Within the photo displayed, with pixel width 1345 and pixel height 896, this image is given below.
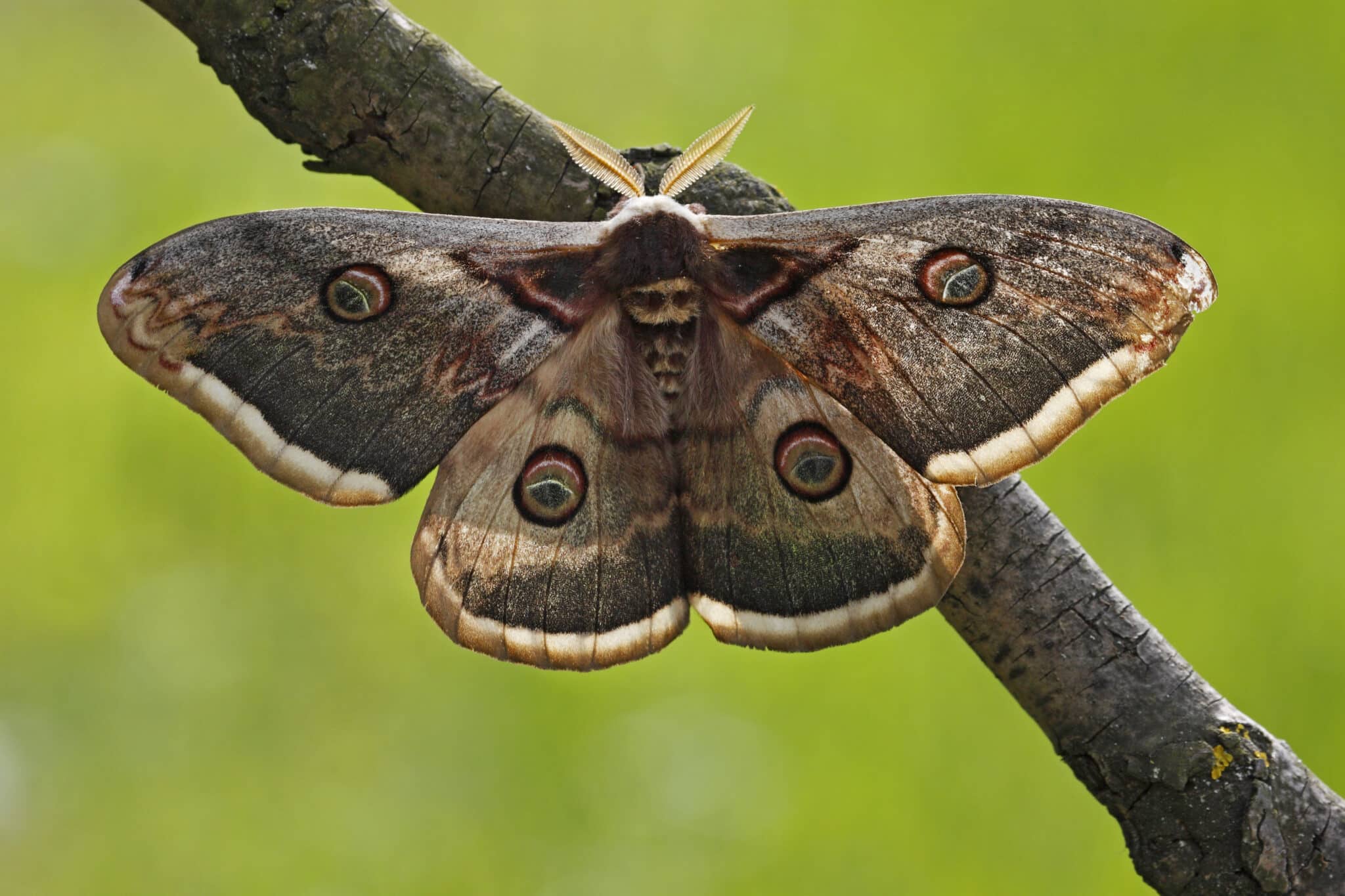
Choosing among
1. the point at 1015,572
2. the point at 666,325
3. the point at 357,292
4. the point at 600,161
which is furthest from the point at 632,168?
the point at 1015,572

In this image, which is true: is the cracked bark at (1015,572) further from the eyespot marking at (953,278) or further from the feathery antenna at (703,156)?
the eyespot marking at (953,278)

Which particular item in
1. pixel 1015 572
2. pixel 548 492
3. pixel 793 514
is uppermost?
pixel 548 492

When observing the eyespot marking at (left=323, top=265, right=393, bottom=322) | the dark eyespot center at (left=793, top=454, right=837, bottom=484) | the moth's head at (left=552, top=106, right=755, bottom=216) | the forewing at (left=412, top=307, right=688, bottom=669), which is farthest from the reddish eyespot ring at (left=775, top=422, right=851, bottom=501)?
the eyespot marking at (left=323, top=265, right=393, bottom=322)

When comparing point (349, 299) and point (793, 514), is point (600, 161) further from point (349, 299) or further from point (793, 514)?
point (793, 514)

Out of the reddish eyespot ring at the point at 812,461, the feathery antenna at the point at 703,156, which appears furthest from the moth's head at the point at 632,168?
the reddish eyespot ring at the point at 812,461

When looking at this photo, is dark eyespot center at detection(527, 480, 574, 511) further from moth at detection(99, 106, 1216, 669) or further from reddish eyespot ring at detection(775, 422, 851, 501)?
reddish eyespot ring at detection(775, 422, 851, 501)

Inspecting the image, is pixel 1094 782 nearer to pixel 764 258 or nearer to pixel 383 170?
pixel 764 258

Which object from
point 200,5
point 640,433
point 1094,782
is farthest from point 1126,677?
point 200,5
